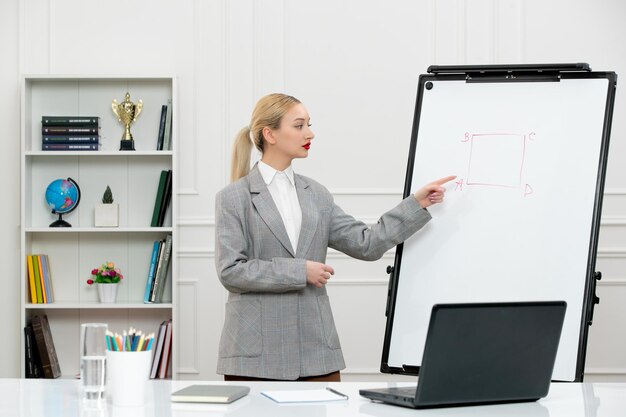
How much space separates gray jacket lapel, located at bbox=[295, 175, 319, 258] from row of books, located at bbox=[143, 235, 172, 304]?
62.7 inches

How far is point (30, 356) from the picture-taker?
4176mm

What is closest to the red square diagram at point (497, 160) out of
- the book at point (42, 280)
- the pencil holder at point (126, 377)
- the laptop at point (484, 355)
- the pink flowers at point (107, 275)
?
the laptop at point (484, 355)

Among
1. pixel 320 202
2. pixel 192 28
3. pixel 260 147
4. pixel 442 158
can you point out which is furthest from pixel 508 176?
pixel 192 28

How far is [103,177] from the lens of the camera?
4387mm

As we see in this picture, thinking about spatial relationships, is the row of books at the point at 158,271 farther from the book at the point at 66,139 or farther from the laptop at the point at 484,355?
the laptop at the point at 484,355

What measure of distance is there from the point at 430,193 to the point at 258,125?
627mm

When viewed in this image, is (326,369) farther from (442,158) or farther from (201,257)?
(201,257)

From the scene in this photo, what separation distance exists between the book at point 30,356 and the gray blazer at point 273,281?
183 centimetres

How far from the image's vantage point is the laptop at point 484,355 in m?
1.52

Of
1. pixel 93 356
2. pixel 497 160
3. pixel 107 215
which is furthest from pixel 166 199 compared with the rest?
pixel 93 356

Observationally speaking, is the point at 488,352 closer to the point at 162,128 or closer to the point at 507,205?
the point at 507,205

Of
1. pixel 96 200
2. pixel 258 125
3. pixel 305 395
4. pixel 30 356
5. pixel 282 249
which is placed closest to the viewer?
pixel 305 395

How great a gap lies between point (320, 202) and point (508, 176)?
24.8 inches

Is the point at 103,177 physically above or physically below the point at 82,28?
below
